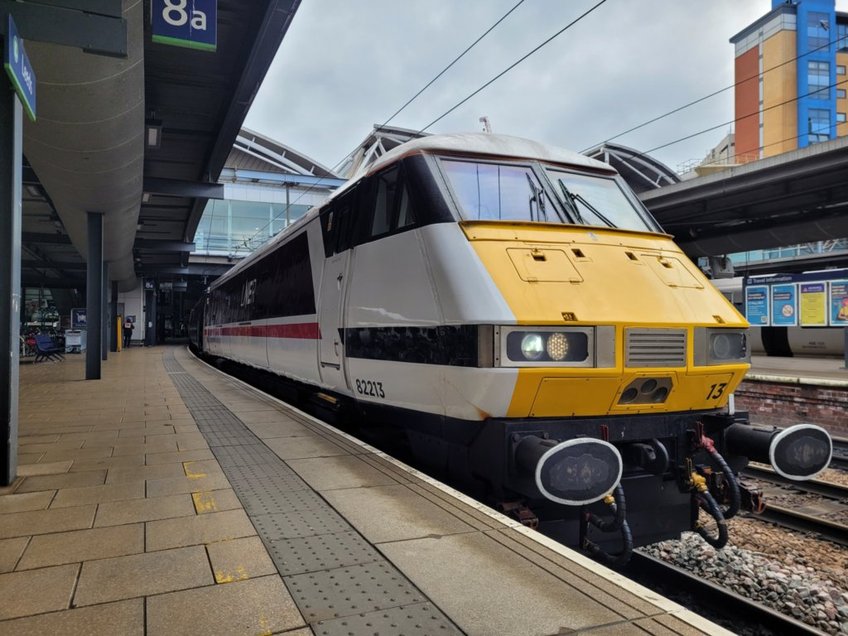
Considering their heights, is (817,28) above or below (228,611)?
above

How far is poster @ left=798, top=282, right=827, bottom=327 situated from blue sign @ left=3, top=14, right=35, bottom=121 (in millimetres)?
20096

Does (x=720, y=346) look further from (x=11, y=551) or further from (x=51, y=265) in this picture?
(x=51, y=265)

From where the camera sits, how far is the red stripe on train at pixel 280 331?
6.67 metres

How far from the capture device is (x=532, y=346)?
12.1 feet

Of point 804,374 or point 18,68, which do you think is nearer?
point 18,68

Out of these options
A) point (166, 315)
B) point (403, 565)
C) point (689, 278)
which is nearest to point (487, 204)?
point (689, 278)

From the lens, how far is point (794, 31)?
6412cm

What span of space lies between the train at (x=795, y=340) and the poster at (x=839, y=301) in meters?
0.37

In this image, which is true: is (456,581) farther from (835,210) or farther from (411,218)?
(835,210)

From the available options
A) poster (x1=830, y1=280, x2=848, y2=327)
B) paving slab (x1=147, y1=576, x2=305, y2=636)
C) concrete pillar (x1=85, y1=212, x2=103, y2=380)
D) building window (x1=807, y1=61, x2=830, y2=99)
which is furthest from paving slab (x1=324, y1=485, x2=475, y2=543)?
building window (x1=807, y1=61, x2=830, y2=99)

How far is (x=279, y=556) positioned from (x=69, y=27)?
14.0 feet

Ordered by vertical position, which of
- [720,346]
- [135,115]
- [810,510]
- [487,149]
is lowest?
[810,510]

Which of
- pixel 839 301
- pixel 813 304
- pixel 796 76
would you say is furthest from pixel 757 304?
pixel 796 76

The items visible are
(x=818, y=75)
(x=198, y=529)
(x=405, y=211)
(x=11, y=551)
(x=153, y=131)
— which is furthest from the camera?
(x=818, y=75)
